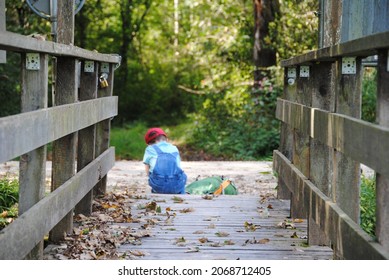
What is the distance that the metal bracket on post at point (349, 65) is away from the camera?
4.47 metres

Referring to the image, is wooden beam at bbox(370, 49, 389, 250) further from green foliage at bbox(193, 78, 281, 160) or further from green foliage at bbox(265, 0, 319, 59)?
green foliage at bbox(265, 0, 319, 59)

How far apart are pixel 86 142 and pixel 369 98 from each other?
35.9 feet

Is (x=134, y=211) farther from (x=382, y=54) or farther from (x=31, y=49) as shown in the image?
(x=382, y=54)

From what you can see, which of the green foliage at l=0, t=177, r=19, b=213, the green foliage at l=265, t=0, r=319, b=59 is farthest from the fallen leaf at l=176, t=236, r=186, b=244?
the green foliage at l=265, t=0, r=319, b=59

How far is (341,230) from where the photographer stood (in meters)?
4.08

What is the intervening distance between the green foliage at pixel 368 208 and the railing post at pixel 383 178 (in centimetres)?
373

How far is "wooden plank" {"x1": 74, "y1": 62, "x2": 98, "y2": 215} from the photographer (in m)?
6.67

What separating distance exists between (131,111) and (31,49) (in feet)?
69.7

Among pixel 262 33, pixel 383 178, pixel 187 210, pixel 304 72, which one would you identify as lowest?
pixel 187 210

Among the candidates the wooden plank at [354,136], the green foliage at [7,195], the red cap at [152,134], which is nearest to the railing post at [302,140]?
the wooden plank at [354,136]

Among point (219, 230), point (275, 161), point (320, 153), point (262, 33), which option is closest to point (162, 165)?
point (275, 161)

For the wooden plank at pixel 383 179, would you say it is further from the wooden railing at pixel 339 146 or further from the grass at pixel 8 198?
the grass at pixel 8 198

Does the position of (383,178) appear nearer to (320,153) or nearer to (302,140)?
(320,153)

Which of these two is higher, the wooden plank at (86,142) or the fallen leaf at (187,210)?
the wooden plank at (86,142)
